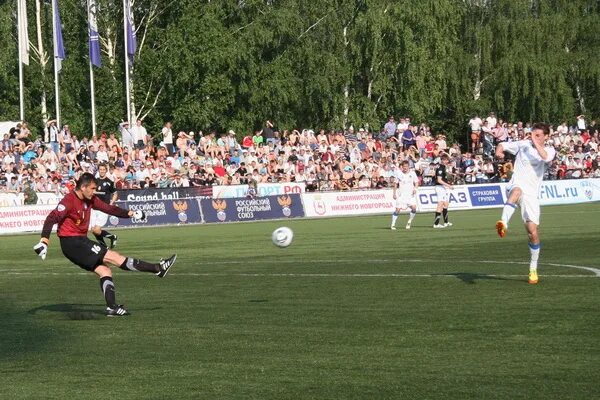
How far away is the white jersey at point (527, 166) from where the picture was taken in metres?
17.5

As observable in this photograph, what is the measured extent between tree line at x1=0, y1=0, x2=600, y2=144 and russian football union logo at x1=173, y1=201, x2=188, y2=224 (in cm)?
1435

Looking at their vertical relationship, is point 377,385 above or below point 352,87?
below

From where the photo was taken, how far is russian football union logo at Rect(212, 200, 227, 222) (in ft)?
150

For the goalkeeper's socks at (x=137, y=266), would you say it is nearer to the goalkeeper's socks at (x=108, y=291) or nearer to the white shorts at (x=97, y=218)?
the goalkeeper's socks at (x=108, y=291)

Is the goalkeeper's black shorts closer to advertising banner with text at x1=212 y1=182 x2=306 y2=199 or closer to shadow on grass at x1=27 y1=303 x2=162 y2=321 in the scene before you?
shadow on grass at x1=27 y1=303 x2=162 y2=321

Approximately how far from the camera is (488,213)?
4572 cm

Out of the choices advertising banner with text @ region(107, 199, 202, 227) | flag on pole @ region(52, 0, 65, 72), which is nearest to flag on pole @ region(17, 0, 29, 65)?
flag on pole @ region(52, 0, 65, 72)

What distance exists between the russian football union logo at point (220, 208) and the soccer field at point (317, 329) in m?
19.6

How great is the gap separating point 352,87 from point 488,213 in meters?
23.3

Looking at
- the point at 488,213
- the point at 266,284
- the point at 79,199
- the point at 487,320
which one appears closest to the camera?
the point at 487,320

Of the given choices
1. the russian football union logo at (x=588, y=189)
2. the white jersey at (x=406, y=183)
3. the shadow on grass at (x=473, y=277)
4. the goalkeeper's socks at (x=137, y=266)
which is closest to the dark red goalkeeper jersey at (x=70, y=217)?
the goalkeeper's socks at (x=137, y=266)

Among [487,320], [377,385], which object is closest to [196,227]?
[487,320]

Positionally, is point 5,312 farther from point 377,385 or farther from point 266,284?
point 377,385

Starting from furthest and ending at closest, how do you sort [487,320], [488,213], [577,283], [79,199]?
[488,213], [577,283], [79,199], [487,320]
